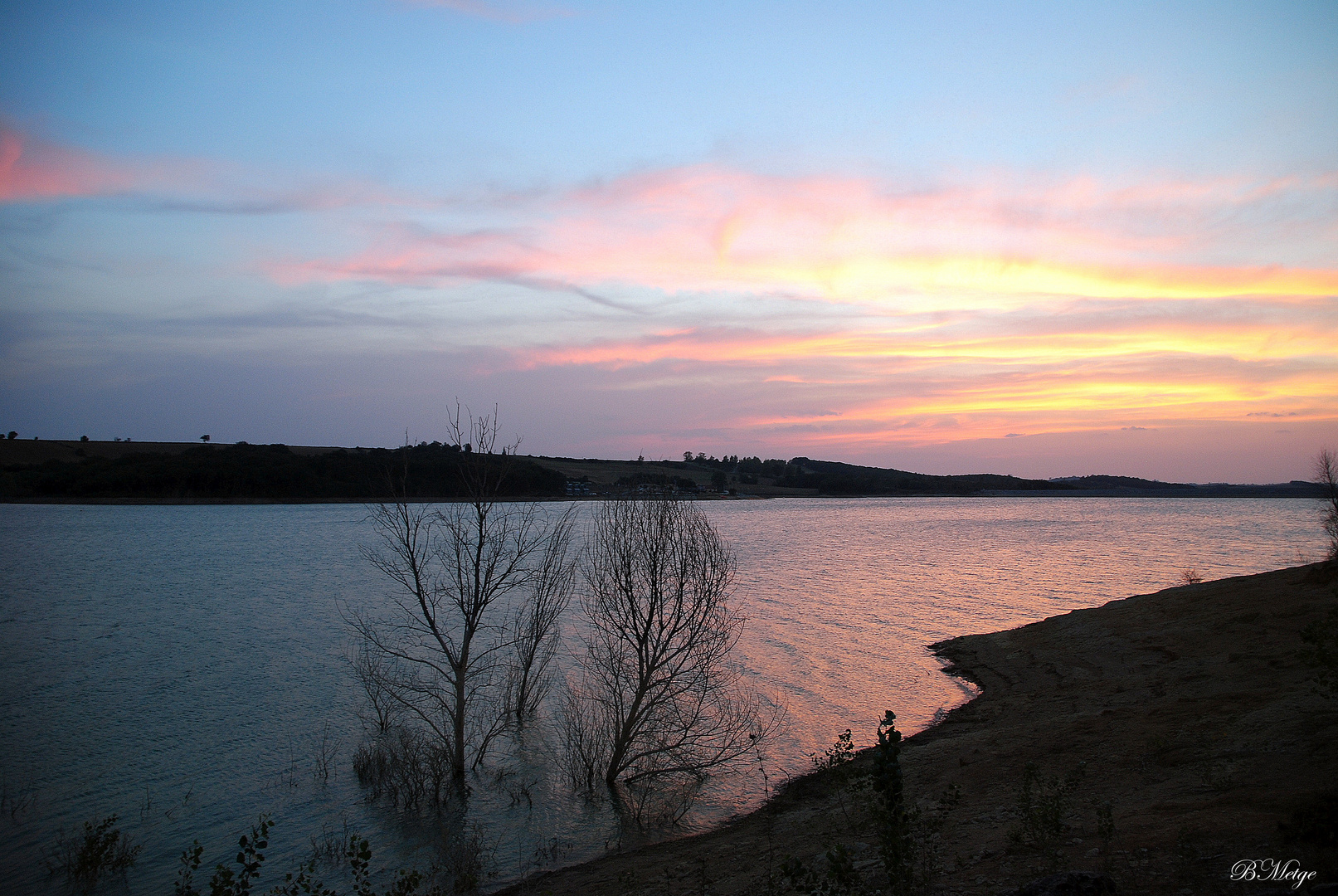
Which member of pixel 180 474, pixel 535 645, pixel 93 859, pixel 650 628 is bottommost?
pixel 93 859

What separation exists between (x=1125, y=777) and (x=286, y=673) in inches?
940

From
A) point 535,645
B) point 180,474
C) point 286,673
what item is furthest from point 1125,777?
point 180,474

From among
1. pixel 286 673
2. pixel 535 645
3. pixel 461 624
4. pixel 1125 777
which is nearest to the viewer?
pixel 1125 777

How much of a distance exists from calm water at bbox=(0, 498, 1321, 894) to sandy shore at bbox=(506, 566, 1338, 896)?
7.02ft

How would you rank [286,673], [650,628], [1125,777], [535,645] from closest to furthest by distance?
[1125,777] < [650,628] < [535,645] < [286,673]

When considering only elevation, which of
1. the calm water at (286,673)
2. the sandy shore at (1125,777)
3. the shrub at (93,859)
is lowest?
the calm water at (286,673)

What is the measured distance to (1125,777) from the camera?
1046cm

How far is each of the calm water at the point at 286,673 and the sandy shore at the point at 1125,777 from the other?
2.14 m

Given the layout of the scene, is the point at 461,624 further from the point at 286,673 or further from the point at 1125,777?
the point at 1125,777

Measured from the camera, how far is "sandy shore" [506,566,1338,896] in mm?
7117

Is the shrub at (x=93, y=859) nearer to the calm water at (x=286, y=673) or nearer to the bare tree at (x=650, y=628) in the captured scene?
the calm water at (x=286, y=673)

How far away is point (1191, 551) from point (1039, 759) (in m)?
63.9

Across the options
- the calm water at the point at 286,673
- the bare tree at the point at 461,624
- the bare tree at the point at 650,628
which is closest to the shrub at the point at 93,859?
the calm water at the point at 286,673

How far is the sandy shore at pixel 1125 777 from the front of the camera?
23.4 ft
